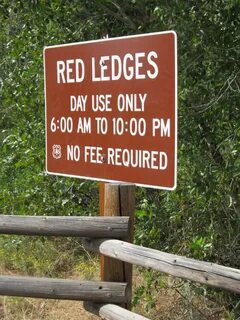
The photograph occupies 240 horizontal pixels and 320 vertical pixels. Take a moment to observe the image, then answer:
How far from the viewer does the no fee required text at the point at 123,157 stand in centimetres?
387

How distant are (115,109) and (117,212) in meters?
0.68

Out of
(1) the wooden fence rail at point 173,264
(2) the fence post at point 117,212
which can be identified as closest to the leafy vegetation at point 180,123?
(2) the fence post at point 117,212

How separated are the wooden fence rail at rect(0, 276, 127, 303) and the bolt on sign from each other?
0.68 meters

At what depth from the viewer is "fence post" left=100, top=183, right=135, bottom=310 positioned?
4375 millimetres

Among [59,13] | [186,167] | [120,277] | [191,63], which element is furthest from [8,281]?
[59,13]

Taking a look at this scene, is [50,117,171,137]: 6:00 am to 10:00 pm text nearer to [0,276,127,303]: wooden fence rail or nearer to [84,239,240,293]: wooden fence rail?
[84,239,240,293]: wooden fence rail

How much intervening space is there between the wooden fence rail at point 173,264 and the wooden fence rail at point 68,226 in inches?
2.7

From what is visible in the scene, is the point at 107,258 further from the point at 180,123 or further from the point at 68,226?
the point at 180,123

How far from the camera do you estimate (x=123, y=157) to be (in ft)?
13.5

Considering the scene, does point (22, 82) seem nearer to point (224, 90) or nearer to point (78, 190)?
point (78, 190)

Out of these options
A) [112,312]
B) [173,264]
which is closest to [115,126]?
[173,264]

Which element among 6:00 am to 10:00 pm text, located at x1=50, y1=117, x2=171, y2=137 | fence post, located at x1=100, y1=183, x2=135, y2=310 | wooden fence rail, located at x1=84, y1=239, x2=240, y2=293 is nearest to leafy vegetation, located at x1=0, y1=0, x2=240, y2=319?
fence post, located at x1=100, y1=183, x2=135, y2=310

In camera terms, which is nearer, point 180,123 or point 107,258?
point 107,258

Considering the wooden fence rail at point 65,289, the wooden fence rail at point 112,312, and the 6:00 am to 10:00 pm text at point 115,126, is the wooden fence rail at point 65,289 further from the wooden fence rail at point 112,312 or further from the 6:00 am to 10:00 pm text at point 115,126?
the 6:00 am to 10:00 pm text at point 115,126
